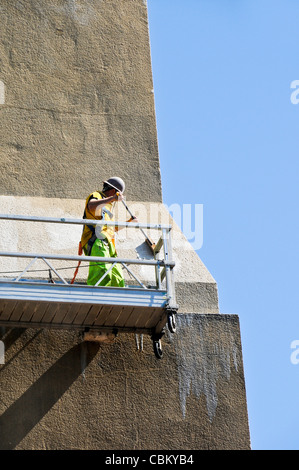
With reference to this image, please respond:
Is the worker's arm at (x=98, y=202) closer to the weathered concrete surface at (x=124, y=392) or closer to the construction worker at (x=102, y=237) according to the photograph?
the construction worker at (x=102, y=237)

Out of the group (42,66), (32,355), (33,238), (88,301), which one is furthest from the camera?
(42,66)

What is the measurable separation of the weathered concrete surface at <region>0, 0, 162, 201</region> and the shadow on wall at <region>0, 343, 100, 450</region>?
2.60m

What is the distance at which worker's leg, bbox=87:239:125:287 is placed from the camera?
10.8 m

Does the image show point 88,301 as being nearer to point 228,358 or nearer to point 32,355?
point 32,355

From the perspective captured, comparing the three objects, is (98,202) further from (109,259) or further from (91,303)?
(91,303)

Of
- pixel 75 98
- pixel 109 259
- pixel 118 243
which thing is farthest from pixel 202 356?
pixel 75 98

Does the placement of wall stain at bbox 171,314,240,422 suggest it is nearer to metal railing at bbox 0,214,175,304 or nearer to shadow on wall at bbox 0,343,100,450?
metal railing at bbox 0,214,175,304

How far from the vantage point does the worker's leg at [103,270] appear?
10.8 metres

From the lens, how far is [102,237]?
11.1 meters

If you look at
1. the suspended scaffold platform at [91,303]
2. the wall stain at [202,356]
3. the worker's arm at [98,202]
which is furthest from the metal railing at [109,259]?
the wall stain at [202,356]

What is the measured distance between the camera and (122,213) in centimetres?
1281

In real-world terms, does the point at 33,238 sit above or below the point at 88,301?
above
